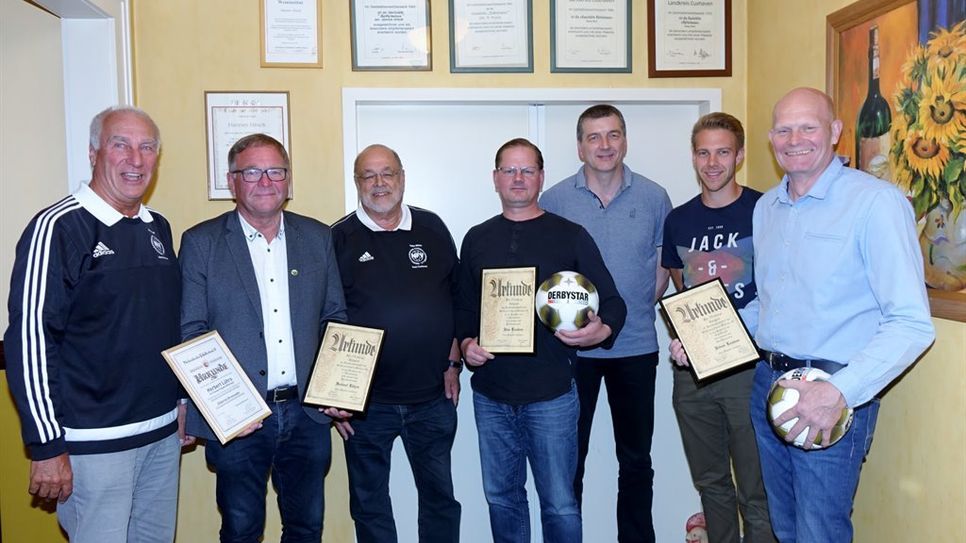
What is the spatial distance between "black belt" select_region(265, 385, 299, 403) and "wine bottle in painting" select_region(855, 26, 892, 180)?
85.3 inches

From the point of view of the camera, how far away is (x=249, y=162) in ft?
8.48

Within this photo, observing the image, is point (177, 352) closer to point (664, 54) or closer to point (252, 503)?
point (252, 503)

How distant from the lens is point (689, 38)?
363 cm

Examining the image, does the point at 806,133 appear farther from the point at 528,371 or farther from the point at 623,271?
the point at 528,371

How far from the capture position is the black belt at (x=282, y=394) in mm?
2588

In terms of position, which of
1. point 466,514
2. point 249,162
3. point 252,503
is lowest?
point 466,514

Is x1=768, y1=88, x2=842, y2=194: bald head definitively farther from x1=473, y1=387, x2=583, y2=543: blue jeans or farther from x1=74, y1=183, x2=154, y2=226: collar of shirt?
x1=74, y1=183, x2=154, y2=226: collar of shirt

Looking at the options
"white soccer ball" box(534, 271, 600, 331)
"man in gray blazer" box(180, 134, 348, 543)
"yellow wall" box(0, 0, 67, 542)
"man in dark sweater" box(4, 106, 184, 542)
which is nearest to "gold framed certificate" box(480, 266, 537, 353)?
"white soccer ball" box(534, 271, 600, 331)

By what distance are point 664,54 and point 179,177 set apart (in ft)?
7.90

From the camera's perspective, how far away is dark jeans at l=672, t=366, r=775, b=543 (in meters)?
2.87

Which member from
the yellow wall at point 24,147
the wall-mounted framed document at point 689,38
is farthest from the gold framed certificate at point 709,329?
the yellow wall at point 24,147

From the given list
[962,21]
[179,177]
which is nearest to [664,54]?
[962,21]

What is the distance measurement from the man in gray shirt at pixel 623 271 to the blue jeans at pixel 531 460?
345 mm

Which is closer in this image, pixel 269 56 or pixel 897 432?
pixel 897 432
